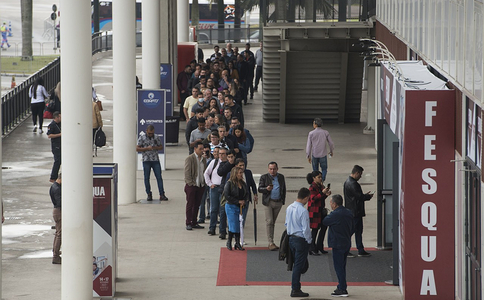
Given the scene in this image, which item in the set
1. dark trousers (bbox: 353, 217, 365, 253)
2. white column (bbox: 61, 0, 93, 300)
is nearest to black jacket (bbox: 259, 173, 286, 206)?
dark trousers (bbox: 353, 217, 365, 253)

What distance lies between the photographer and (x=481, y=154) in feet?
31.4

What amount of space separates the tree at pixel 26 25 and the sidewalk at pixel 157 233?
25759 mm

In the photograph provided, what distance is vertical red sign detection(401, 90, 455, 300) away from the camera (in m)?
11.3

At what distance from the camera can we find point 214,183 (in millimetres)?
15227

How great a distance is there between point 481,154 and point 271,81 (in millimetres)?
22146

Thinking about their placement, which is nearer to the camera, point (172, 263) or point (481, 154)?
point (481, 154)

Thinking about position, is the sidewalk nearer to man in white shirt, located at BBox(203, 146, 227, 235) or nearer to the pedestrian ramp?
the pedestrian ramp

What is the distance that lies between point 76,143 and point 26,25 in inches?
1720

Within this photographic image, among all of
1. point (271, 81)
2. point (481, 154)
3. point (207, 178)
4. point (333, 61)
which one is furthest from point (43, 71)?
point (481, 154)

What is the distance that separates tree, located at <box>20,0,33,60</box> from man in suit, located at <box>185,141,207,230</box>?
3859cm

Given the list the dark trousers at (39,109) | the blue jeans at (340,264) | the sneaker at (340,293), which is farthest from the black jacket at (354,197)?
the dark trousers at (39,109)

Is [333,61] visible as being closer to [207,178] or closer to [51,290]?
[207,178]

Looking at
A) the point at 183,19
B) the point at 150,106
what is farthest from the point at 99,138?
the point at 183,19

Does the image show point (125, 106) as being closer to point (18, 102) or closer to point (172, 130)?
point (172, 130)
